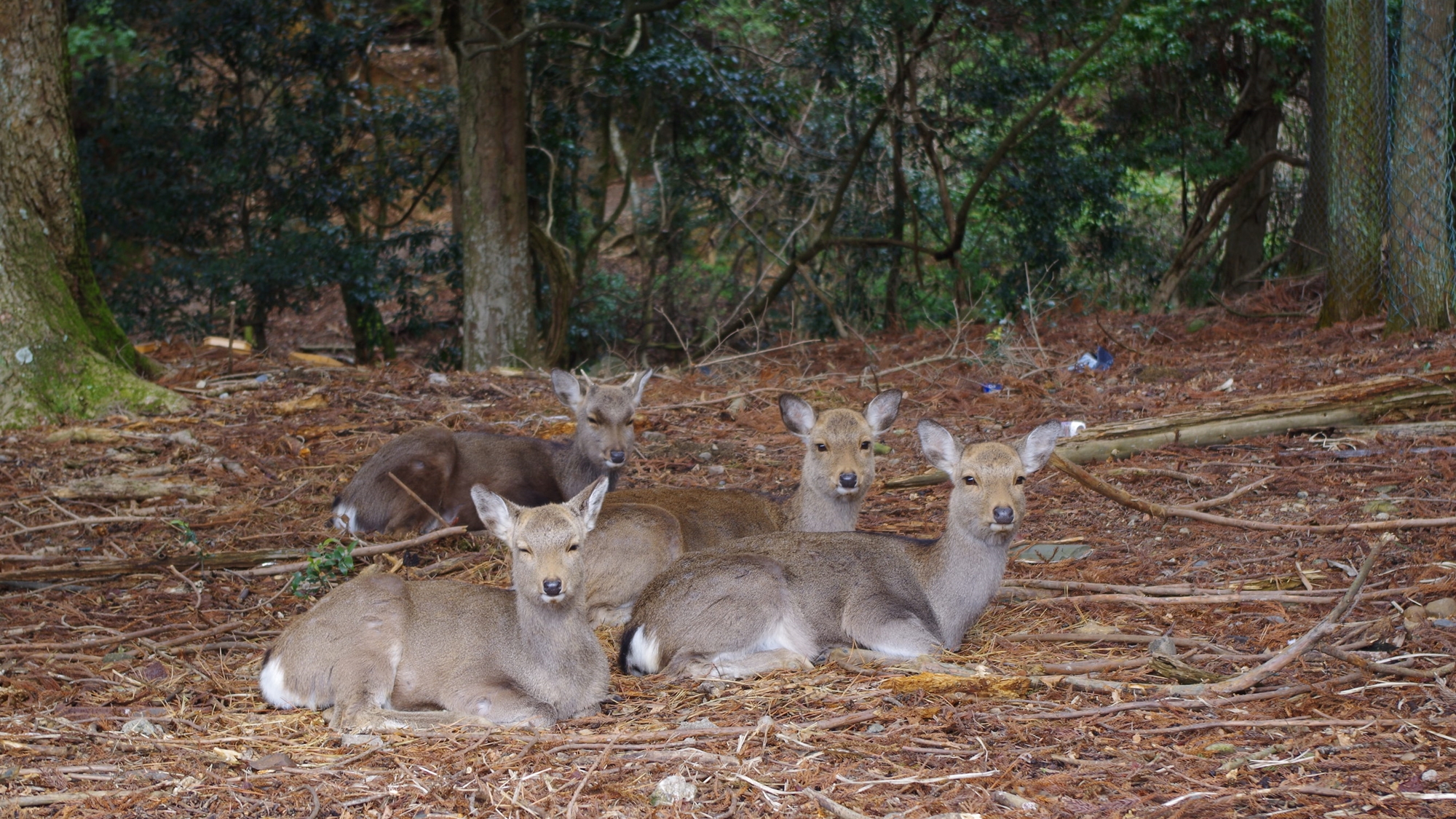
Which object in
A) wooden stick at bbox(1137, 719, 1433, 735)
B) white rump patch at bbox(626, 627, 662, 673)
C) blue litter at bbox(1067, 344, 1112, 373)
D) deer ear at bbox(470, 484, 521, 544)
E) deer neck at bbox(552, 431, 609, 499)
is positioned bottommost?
white rump patch at bbox(626, 627, 662, 673)

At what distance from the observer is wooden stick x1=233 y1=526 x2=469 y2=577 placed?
6516 millimetres

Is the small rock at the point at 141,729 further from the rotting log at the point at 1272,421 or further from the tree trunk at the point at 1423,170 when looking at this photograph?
the tree trunk at the point at 1423,170

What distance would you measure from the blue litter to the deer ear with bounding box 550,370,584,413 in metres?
4.81

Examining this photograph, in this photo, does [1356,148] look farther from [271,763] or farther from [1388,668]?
[271,763]

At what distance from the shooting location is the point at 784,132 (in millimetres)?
15469

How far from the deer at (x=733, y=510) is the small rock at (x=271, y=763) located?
7.48ft

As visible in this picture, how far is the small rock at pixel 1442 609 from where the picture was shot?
17.3 feet

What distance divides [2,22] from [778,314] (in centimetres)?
1078

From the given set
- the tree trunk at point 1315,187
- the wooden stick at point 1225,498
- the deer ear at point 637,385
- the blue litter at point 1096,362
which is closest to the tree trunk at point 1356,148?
the blue litter at point 1096,362

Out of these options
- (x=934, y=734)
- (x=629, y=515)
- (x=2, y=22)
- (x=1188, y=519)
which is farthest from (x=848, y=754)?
(x=2, y=22)

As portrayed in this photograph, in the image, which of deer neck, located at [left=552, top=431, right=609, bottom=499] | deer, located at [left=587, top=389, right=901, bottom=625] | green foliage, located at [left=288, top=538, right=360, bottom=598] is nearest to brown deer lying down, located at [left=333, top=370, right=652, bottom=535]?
deer neck, located at [left=552, top=431, right=609, bottom=499]

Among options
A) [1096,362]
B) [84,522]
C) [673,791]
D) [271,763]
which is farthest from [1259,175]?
[271,763]

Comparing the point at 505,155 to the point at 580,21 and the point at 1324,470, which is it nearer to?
the point at 580,21

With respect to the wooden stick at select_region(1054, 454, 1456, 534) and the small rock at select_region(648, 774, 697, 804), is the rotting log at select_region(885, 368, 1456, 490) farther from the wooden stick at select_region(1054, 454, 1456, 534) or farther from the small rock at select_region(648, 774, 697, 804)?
the small rock at select_region(648, 774, 697, 804)
